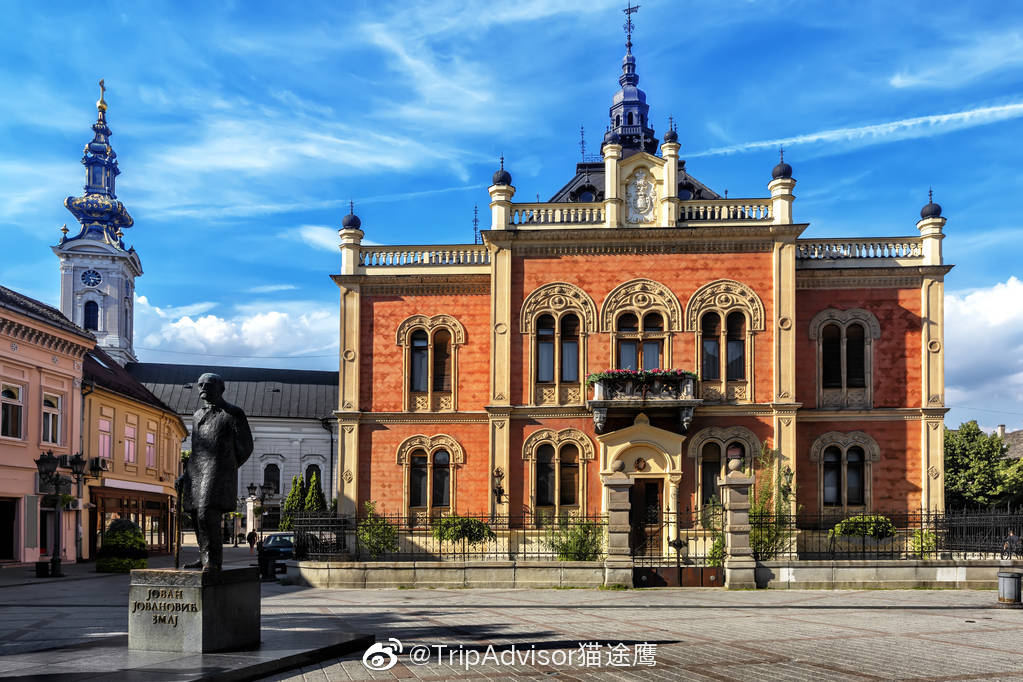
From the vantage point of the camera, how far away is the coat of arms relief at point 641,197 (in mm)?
33688

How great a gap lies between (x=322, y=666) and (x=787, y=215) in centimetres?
2548

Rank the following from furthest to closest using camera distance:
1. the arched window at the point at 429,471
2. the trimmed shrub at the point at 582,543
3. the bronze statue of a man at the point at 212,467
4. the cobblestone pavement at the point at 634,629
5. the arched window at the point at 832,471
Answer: the arched window at the point at 429,471 < the arched window at the point at 832,471 < the trimmed shrub at the point at 582,543 < the bronze statue of a man at the point at 212,467 < the cobblestone pavement at the point at 634,629

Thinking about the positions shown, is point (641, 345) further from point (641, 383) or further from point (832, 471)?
point (832, 471)

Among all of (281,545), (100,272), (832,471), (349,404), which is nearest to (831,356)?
(832,471)

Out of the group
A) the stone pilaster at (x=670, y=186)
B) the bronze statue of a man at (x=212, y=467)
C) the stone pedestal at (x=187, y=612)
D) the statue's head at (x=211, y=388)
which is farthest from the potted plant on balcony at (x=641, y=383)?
the stone pedestal at (x=187, y=612)

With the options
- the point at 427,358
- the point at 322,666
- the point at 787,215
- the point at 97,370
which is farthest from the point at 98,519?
the point at 322,666

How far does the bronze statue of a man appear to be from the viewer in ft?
39.8

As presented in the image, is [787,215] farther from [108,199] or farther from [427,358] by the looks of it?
[108,199]

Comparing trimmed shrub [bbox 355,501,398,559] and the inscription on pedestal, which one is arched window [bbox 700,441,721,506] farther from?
the inscription on pedestal

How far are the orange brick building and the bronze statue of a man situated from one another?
20.2 meters

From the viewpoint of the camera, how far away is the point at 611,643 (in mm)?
13266

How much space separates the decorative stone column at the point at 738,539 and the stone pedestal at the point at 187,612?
42.6ft

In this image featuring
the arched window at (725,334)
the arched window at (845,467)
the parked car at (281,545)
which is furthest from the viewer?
the parked car at (281,545)

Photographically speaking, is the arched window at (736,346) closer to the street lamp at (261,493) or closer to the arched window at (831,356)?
the arched window at (831,356)
